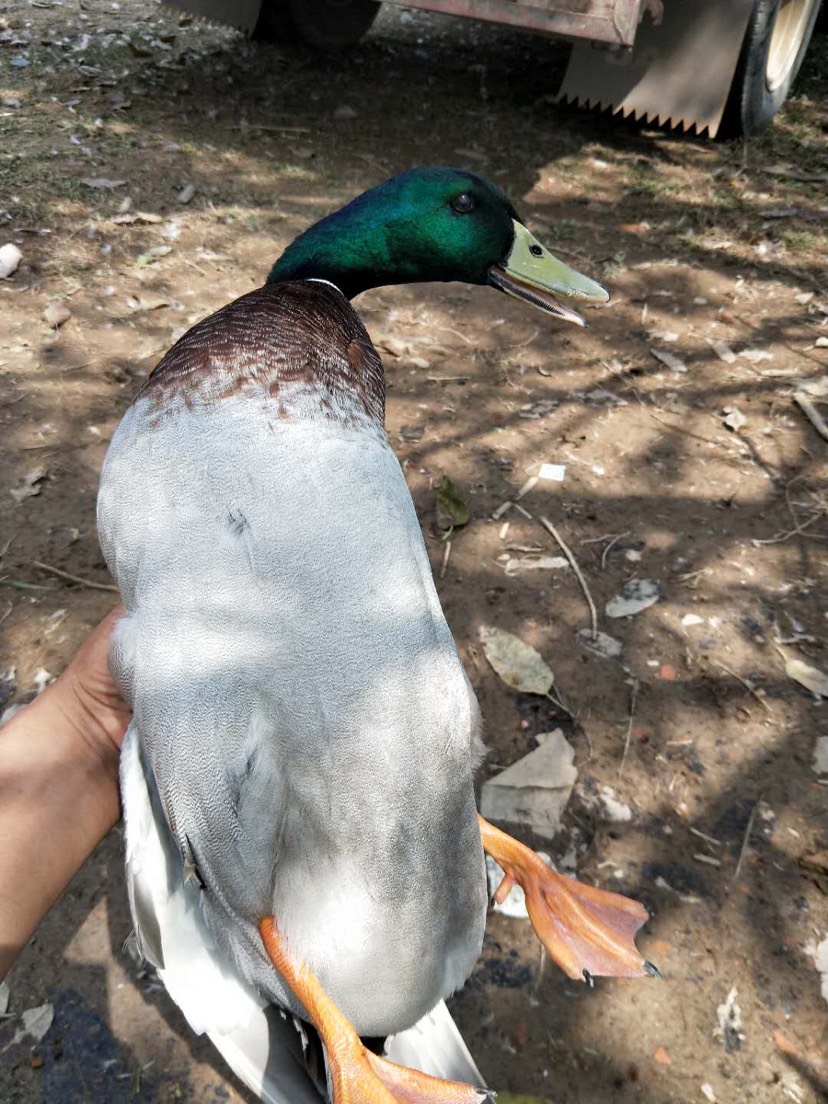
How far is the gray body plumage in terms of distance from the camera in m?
1.24

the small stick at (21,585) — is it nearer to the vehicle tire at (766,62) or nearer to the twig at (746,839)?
the twig at (746,839)

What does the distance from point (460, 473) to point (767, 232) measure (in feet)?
7.34

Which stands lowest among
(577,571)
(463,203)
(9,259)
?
(9,259)

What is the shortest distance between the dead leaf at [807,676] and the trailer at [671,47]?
253cm

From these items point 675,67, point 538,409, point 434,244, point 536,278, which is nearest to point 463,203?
point 434,244

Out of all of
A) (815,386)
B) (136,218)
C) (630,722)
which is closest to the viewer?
(630,722)

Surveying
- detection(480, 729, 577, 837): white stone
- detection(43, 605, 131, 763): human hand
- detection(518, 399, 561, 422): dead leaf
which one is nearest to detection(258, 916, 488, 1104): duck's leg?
detection(43, 605, 131, 763): human hand

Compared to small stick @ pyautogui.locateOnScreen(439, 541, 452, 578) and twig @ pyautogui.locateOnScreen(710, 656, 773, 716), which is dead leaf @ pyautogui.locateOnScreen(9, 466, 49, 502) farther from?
twig @ pyautogui.locateOnScreen(710, 656, 773, 716)

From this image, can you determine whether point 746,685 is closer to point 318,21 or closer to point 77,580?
point 77,580

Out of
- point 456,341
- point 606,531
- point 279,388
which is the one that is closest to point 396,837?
point 279,388

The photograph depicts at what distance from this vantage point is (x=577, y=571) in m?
2.56

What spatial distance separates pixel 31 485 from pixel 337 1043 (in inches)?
75.1

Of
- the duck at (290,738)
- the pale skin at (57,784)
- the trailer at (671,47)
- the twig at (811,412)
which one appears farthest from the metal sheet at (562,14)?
the pale skin at (57,784)

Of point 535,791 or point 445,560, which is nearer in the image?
point 535,791
